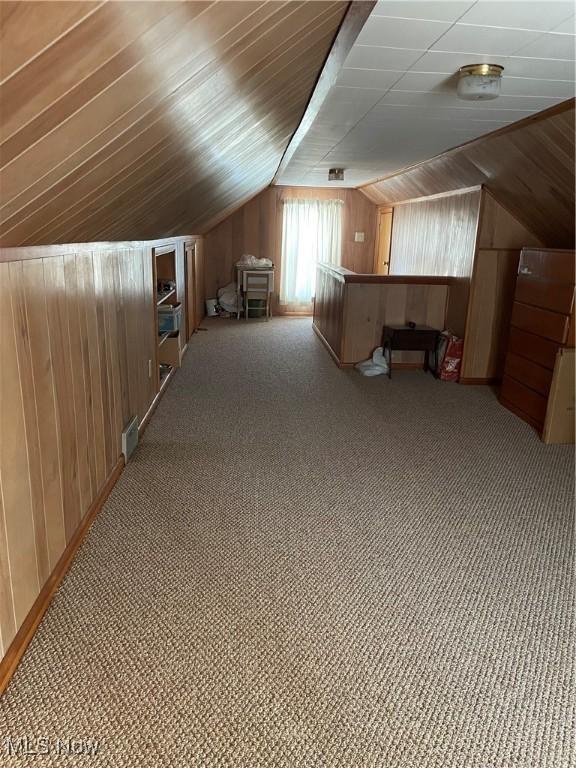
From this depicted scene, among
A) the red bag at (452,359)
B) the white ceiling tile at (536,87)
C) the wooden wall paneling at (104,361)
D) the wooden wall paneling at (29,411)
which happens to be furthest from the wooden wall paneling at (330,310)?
the wooden wall paneling at (29,411)

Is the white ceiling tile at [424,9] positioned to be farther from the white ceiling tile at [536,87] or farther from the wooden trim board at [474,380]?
the wooden trim board at [474,380]

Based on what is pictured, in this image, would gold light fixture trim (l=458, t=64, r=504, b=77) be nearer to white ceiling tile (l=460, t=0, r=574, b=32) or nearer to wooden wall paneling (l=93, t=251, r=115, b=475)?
white ceiling tile (l=460, t=0, r=574, b=32)

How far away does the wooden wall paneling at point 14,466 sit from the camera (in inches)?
61.1

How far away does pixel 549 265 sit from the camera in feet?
12.0

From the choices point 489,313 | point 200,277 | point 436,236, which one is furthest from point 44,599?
point 200,277

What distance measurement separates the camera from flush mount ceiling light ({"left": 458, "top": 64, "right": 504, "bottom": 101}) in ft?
7.61

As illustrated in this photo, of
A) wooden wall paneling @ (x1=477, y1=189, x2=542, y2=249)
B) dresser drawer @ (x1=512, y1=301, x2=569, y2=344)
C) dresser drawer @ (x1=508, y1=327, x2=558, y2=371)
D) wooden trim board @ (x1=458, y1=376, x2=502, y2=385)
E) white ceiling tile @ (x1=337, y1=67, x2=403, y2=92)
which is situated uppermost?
white ceiling tile @ (x1=337, y1=67, x2=403, y2=92)

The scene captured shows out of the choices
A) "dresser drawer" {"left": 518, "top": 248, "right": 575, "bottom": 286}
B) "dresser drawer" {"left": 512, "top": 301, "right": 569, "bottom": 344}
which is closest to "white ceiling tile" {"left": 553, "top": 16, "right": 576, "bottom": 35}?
"dresser drawer" {"left": 518, "top": 248, "right": 575, "bottom": 286}

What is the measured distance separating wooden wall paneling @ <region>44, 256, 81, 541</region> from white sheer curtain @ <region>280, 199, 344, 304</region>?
6.24m

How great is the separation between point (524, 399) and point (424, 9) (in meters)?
2.90

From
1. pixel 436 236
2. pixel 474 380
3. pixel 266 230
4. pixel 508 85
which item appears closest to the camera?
pixel 508 85

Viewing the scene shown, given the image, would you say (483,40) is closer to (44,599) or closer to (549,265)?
(549,265)

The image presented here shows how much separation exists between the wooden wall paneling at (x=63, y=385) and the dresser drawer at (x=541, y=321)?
3025 mm

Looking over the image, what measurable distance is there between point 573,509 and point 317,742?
189 cm
